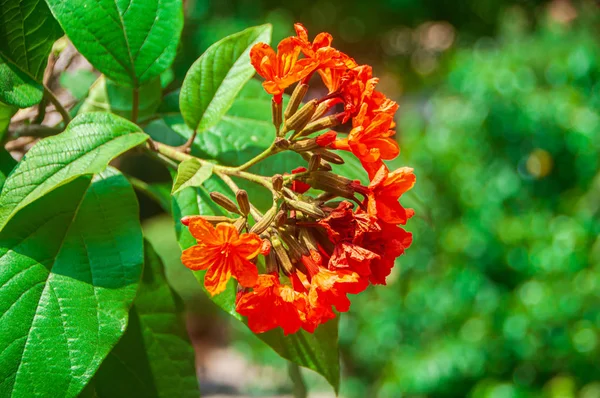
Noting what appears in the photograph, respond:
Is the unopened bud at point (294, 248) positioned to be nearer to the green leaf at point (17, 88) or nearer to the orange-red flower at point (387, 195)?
the orange-red flower at point (387, 195)

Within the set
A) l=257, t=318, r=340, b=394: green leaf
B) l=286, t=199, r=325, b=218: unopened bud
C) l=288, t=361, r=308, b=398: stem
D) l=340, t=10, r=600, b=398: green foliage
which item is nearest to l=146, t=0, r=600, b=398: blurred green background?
l=340, t=10, r=600, b=398: green foliage

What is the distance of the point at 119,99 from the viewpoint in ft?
2.85

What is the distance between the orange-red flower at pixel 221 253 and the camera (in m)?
0.54

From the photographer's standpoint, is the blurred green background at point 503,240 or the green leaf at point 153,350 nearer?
the green leaf at point 153,350

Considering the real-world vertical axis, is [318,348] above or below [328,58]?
below

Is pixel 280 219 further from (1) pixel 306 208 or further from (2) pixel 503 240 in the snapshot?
(2) pixel 503 240

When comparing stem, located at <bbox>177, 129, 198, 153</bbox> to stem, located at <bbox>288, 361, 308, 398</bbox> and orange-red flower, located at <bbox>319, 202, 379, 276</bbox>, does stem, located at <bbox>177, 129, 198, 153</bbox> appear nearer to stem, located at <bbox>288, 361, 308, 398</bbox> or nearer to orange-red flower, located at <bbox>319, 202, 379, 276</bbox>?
orange-red flower, located at <bbox>319, 202, 379, 276</bbox>

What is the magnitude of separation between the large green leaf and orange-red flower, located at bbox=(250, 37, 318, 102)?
0.23 meters

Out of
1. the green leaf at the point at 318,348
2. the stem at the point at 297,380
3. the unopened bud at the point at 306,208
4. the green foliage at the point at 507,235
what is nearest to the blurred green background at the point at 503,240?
the green foliage at the point at 507,235

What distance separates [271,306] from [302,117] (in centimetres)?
20

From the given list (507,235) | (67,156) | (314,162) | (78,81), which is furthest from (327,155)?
Result: (507,235)

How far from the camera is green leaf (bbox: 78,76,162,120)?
2.70 ft

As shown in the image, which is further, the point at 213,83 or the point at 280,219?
the point at 213,83

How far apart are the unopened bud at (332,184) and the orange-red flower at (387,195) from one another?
34mm
